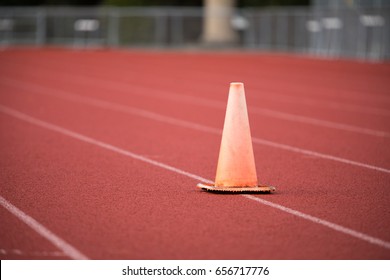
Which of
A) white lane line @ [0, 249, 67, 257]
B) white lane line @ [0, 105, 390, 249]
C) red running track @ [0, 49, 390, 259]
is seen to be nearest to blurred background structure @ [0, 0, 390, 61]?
red running track @ [0, 49, 390, 259]

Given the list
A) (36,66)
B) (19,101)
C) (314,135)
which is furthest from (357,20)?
(314,135)

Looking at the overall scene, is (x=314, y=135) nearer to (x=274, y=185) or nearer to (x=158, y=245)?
(x=274, y=185)

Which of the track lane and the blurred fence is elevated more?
the track lane

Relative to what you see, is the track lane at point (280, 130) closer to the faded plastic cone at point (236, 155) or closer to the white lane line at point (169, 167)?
the white lane line at point (169, 167)

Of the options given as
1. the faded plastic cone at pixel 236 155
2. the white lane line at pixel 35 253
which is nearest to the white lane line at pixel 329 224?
the faded plastic cone at pixel 236 155

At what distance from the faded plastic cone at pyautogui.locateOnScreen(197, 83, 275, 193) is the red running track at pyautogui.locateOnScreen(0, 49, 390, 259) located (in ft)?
0.47

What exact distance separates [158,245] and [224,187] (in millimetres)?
1764

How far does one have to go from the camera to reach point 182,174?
27.2 feet

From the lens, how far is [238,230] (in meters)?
5.92

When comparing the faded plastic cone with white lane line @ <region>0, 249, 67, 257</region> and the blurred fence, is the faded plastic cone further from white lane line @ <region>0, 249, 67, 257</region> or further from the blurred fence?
the blurred fence

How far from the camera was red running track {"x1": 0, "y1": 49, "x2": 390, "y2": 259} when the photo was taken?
5.61 metres

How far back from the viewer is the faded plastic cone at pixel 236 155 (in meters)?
7.14

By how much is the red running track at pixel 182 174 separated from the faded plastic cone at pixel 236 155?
0.47ft

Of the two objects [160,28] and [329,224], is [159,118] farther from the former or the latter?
[160,28]
